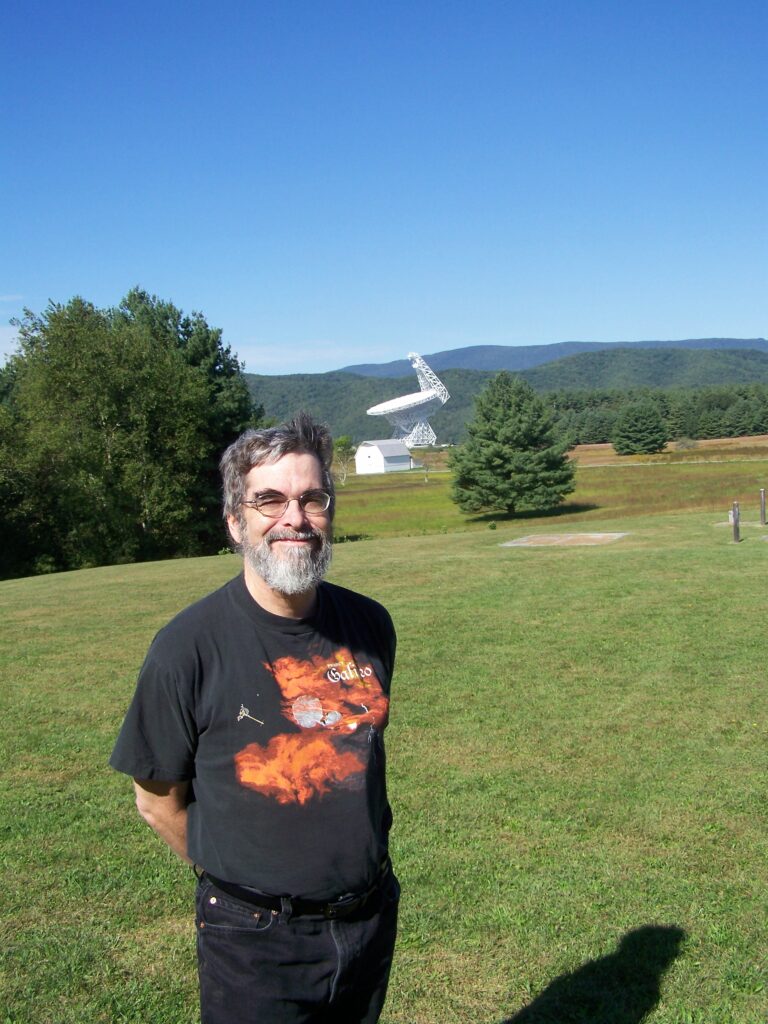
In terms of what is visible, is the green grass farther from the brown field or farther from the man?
the man

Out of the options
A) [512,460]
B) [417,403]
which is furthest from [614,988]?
[417,403]

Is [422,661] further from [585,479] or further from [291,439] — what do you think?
[585,479]

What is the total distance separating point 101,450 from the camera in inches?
1359

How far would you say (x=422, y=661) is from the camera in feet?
29.1

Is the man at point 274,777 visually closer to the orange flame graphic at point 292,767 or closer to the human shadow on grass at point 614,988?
the orange flame graphic at point 292,767

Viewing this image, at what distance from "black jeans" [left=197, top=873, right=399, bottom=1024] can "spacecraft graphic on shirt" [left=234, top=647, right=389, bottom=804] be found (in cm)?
29

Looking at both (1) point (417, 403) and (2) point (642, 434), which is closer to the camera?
(2) point (642, 434)

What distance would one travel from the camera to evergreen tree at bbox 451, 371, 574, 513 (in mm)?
47250

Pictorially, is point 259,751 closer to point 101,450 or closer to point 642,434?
point 101,450

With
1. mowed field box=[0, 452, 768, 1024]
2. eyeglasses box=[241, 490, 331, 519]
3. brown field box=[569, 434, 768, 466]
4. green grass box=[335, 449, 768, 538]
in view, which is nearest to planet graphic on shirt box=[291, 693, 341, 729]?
eyeglasses box=[241, 490, 331, 519]

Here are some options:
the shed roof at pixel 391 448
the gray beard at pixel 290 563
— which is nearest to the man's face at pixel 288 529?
the gray beard at pixel 290 563

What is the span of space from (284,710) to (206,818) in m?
0.34

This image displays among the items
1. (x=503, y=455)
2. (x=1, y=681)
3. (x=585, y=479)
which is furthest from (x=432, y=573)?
(x=585, y=479)

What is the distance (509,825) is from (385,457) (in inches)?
4761
